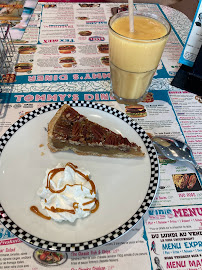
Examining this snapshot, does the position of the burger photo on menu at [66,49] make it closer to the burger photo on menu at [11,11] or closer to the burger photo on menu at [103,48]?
the burger photo on menu at [103,48]

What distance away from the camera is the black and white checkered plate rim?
33.4 inches

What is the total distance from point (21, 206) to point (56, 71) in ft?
3.31

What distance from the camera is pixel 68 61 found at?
5.66 ft

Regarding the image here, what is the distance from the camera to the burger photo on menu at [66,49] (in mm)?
1796

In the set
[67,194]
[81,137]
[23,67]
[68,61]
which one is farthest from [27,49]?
[67,194]

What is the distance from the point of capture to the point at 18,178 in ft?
3.53

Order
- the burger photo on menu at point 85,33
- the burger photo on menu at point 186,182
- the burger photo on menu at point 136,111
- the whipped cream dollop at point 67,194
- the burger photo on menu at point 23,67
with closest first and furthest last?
the whipped cream dollop at point 67,194 → the burger photo on menu at point 186,182 → the burger photo on menu at point 136,111 → the burger photo on menu at point 23,67 → the burger photo on menu at point 85,33

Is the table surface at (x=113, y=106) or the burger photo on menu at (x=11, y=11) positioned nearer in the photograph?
the table surface at (x=113, y=106)

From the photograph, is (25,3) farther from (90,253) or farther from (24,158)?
(90,253)

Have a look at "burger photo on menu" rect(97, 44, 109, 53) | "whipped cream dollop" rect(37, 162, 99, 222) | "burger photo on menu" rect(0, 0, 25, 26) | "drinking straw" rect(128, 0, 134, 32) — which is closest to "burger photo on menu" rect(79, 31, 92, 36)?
"burger photo on menu" rect(97, 44, 109, 53)

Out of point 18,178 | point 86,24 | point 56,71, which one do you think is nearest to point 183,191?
point 18,178

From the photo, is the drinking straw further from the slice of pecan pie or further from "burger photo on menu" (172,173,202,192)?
"burger photo on menu" (172,173,202,192)

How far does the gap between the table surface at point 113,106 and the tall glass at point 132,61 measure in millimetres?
86

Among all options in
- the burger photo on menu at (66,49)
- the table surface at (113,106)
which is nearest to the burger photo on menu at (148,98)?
A: the table surface at (113,106)
